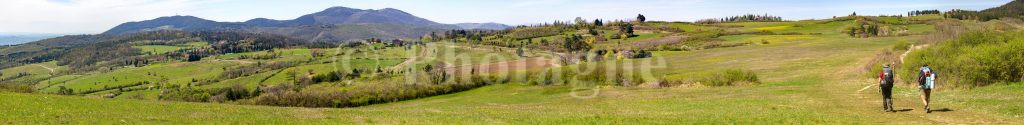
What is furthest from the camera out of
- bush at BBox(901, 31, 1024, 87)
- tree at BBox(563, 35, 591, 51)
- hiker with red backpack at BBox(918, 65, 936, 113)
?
tree at BBox(563, 35, 591, 51)

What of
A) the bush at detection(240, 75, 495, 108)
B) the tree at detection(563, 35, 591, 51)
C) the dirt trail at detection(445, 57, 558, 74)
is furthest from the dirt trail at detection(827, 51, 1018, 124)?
the tree at detection(563, 35, 591, 51)

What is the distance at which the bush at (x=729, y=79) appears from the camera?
177ft

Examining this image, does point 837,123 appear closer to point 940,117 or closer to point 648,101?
point 940,117

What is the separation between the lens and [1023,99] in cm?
2358

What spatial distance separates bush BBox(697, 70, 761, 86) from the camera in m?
54.1

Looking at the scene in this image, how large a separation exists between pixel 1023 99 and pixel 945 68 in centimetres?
1117

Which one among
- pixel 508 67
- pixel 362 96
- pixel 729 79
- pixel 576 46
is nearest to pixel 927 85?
pixel 729 79

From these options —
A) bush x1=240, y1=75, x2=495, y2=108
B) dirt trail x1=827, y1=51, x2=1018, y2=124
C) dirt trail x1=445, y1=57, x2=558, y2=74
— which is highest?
dirt trail x1=827, y1=51, x2=1018, y2=124

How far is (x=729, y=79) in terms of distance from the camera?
55.2m

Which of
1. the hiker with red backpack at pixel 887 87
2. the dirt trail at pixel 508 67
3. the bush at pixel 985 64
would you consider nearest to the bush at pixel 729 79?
the bush at pixel 985 64

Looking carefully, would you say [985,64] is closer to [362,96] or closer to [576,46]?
[362,96]

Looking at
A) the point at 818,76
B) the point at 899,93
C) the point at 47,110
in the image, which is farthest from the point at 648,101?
the point at 47,110

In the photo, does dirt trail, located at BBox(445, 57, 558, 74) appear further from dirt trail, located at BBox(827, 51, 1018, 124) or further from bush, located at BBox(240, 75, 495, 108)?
dirt trail, located at BBox(827, 51, 1018, 124)

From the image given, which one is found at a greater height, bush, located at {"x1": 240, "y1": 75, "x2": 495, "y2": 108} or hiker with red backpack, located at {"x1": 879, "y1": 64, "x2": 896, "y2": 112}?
hiker with red backpack, located at {"x1": 879, "y1": 64, "x2": 896, "y2": 112}
